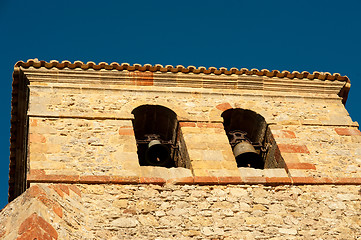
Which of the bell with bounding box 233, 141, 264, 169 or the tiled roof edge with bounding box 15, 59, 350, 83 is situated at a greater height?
the tiled roof edge with bounding box 15, 59, 350, 83

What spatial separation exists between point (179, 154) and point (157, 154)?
0.36 m

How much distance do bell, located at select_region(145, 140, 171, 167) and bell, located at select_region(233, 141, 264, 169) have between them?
1.12 meters

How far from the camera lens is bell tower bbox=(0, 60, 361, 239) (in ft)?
28.0

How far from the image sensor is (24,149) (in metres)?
11.7

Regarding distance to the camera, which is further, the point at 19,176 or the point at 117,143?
the point at 19,176

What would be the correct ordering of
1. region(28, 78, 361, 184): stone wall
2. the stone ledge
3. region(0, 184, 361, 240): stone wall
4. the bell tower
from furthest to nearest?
1. region(28, 78, 361, 184): stone wall
2. the stone ledge
3. the bell tower
4. region(0, 184, 361, 240): stone wall

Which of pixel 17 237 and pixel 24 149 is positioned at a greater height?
pixel 24 149

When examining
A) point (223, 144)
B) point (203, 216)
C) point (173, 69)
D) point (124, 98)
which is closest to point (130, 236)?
point (203, 216)

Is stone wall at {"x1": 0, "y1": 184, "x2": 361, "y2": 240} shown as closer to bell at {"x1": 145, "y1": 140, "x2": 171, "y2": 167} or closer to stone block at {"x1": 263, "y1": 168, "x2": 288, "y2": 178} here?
stone block at {"x1": 263, "y1": 168, "x2": 288, "y2": 178}

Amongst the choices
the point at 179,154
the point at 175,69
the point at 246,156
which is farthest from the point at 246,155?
the point at 175,69

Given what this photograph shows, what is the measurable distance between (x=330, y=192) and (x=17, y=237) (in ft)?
15.4

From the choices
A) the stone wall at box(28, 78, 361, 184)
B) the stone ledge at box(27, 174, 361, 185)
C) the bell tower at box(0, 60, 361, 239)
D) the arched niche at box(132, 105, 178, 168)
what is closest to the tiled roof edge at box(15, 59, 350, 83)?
the bell tower at box(0, 60, 361, 239)

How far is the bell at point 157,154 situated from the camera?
10.9 meters

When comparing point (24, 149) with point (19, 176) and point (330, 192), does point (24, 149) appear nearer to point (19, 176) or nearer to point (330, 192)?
point (19, 176)
